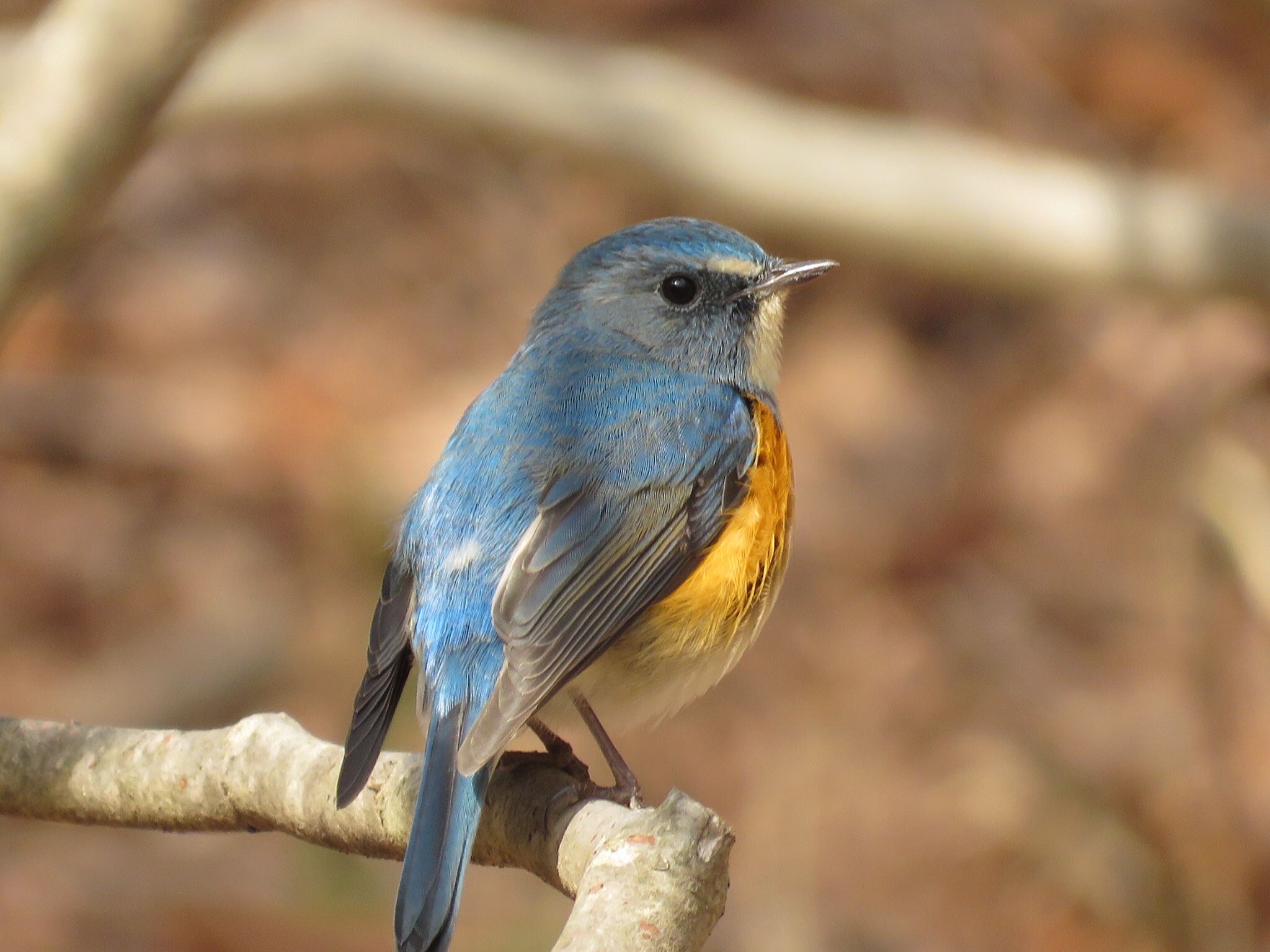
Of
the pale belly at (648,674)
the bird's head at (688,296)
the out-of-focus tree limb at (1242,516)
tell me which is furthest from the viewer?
the out-of-focus tree limb at (1242,516)

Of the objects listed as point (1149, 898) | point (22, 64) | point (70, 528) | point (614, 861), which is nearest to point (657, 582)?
point (614, 861)

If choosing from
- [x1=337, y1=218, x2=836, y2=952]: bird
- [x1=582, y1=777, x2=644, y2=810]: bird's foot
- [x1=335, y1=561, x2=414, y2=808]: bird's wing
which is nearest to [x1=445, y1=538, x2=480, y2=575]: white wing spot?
[x1=337, y1=218, x2=836, y2=952]: bird

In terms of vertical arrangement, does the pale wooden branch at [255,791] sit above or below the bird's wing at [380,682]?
below

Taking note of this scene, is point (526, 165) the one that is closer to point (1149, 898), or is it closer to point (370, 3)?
point (370, 3)

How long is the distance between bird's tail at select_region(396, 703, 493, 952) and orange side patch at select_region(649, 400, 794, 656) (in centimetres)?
58

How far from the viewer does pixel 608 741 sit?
129 inches

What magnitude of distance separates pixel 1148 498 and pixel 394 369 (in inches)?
140

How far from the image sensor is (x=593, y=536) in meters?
3.21

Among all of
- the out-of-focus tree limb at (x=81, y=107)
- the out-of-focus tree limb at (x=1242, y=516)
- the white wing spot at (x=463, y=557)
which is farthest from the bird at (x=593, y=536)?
the out-of-focus tree limb at (x=1242, y=516)

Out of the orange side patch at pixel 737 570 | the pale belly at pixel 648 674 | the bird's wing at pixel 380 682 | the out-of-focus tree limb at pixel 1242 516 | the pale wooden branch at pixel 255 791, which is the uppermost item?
the out-of-focus tree limb at pixel 1242 516

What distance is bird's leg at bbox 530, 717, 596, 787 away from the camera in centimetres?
314

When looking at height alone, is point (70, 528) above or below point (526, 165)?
below

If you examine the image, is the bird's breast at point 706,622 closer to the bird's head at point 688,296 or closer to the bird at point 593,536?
the bird at point 593,536

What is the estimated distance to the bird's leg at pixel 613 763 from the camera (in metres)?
3.09
